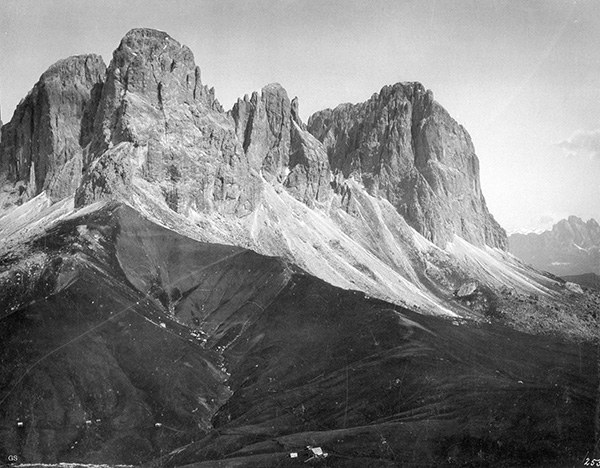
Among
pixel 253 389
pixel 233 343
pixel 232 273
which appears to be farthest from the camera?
pixel 232 273

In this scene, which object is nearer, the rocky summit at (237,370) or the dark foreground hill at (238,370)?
the rocky summit at (237,370)

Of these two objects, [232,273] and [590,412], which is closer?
[590,412]

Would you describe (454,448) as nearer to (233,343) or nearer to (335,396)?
(335,396)

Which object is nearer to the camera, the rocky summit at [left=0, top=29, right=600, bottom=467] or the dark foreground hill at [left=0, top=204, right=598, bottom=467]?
the rocky summit at [left=0, top=29, right=600, bottom=467]

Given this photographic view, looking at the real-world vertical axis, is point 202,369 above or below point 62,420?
above

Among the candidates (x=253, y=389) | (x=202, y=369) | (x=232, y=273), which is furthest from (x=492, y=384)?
(x=232, y=273)

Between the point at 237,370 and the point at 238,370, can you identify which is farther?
the point at 237,370

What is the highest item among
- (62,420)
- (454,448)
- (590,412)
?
(590,412)

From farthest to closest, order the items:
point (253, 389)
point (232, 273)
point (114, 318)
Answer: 1. point (232, 273)
2. point (114, 318)
3. point (253, 389)
